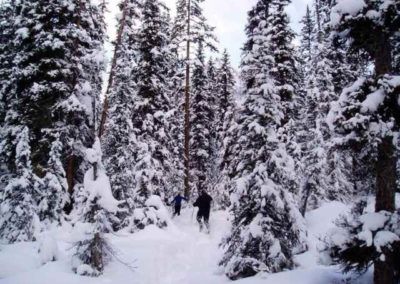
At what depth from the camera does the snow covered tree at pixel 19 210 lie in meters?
14.9

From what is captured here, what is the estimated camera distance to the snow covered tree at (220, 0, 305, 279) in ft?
38.1

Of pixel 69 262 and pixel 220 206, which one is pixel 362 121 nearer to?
pixel 69 262

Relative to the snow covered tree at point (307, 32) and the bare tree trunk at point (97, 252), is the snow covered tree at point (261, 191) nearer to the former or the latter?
the bare tree trunk at point (97, 252)

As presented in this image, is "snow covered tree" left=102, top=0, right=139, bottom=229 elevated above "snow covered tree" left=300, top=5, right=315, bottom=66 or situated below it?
below

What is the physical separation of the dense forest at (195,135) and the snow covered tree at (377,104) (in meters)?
0.03

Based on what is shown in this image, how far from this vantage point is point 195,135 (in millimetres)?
35719

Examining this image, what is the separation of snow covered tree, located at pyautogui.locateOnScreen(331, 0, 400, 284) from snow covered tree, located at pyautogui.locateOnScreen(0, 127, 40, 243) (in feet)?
39.3

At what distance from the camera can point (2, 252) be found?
12250 mm

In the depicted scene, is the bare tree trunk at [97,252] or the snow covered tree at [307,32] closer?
the bare tree trunk at [97,252]

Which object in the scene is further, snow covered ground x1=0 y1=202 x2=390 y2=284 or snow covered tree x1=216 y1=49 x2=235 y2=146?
snow covered tree x1=216 y1=49 x2=235 y2=146

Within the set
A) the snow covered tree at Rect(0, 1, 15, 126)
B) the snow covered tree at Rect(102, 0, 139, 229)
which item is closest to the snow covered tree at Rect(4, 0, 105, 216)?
the snow covered tree at Rect(102, 0, 139, 229)

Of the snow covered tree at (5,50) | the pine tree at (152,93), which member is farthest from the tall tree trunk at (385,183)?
the snow covered tree at (5,50)

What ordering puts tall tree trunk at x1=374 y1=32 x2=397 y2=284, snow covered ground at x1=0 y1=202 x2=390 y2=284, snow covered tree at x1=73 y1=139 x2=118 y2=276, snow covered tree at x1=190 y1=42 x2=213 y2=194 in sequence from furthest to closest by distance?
1. snow covered tree at x1=190 y1=42 x2=213 y2=194
2. snow covered tree at x1=73 y1=139 x2=118 y2=276
3. snow covered ground at x1=0 y1=202 x2=390 y2=284
4. tall tree trunk at x1=374 y1=32 x2=397 y2=284

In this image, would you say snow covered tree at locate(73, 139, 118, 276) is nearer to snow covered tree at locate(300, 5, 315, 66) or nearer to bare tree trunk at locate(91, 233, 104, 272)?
bare tree trunk at locate(91, 233, 104, 272)
